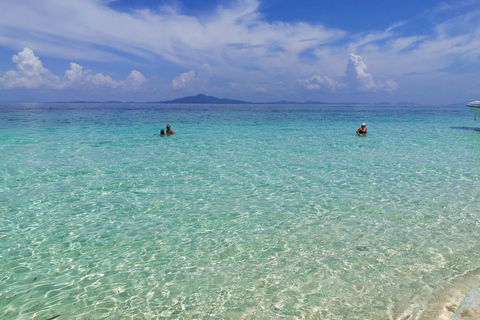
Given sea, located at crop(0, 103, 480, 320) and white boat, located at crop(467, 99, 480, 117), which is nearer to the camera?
sea, located at crop(0, 103, 480, 320)

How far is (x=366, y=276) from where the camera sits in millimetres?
5773

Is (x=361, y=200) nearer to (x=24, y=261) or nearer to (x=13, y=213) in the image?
(x=24, y=261)

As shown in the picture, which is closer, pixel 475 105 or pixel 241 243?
pixel 241 243

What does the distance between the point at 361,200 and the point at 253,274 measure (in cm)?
565

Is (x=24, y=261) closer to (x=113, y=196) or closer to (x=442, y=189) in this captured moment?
(x=113, y=196)

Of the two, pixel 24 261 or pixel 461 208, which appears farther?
pixel 461 208

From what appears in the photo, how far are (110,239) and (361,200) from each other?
302 inches

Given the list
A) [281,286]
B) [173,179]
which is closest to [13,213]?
[173,179]

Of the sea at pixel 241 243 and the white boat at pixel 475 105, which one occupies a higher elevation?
the white boat at pixel 475 105

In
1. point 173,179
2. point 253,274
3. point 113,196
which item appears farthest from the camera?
point 173,179

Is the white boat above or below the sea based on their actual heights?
above

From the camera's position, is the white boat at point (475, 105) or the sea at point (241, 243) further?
the white boat at point (475, 105)

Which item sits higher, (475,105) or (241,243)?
(475,105)

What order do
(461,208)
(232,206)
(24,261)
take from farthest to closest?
1. (232,206)
2. (461,208)
3. (24,261)
